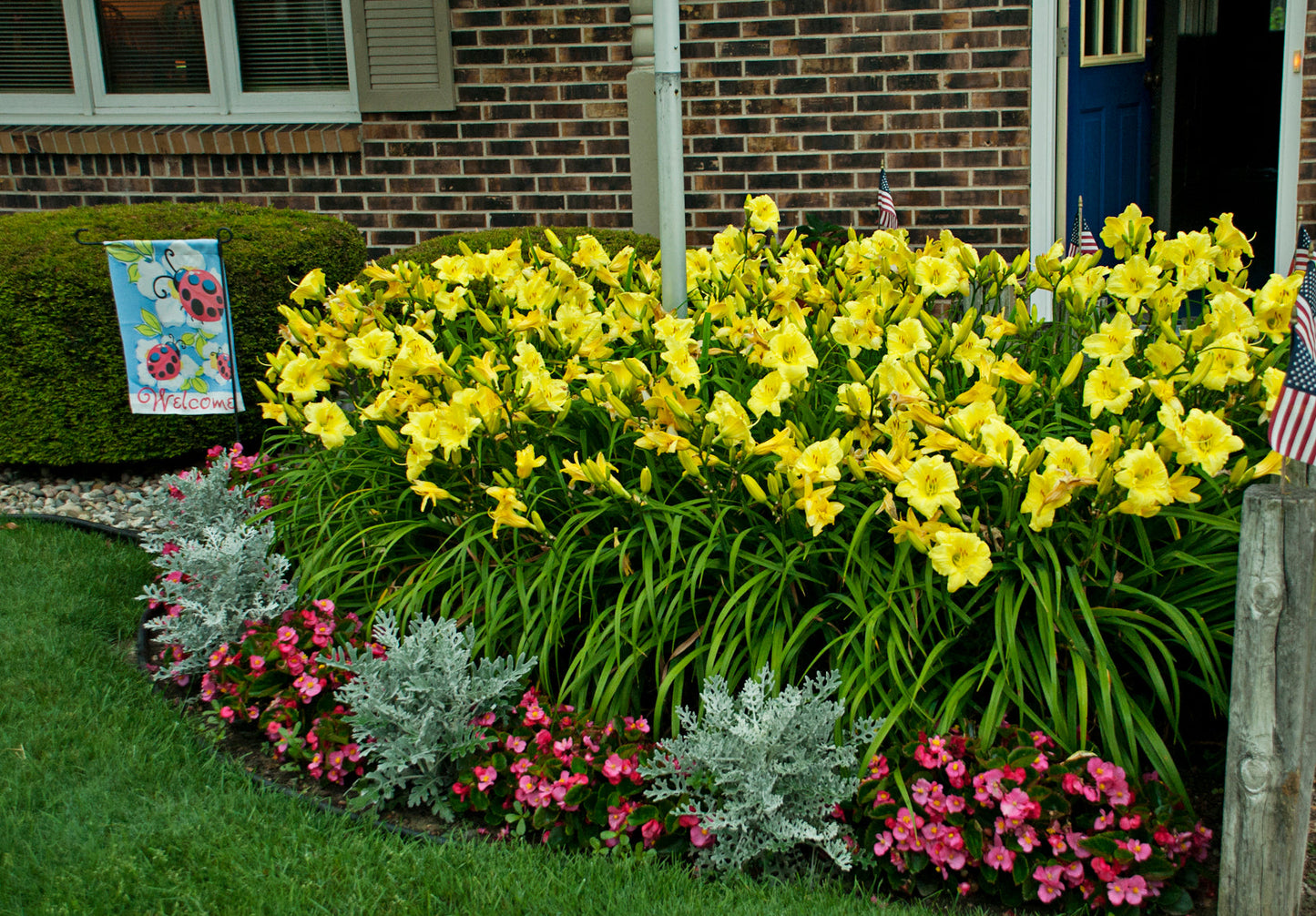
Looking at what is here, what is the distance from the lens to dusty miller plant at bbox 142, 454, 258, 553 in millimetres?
3557

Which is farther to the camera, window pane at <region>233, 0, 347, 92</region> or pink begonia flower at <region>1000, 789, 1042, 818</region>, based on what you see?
window pane at <region>233, 0, 347, 92</region>

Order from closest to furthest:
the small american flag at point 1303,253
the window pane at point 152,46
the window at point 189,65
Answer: the small american flag at point 1303,253, the window at point 189,65, the window pane at point 152,46

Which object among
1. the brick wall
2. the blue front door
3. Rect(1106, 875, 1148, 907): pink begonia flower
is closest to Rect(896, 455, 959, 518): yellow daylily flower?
Rect(1106, 875, 1148, 907): pink begonia flower

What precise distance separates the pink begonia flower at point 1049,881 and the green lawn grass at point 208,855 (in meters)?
0.23

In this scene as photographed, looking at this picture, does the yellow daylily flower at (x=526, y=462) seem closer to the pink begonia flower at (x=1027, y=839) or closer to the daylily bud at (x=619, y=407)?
the daylily bud at (x=619, y=407)

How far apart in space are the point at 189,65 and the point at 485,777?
596 centimetres

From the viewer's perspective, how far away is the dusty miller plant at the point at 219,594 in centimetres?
302

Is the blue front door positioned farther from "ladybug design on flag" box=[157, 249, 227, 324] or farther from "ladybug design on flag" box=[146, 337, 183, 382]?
"ladybug design on flag" box=[146, 337, 183, 382]

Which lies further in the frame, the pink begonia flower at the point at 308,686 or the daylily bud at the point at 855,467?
the pink begonia flower at the point at 308,686

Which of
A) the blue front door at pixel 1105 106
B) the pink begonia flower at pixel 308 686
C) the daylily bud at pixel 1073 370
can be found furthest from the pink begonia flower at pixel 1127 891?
the blue front door at pixel 1105 106

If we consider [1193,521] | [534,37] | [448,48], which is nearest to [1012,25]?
[534,37]

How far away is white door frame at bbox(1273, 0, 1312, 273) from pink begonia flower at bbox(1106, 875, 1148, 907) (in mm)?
Result: 4490

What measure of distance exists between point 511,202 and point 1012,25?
8.98 feet

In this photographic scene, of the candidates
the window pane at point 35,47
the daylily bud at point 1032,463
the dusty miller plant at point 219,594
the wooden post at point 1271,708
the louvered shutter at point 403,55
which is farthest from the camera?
the window pane at point 35,47
